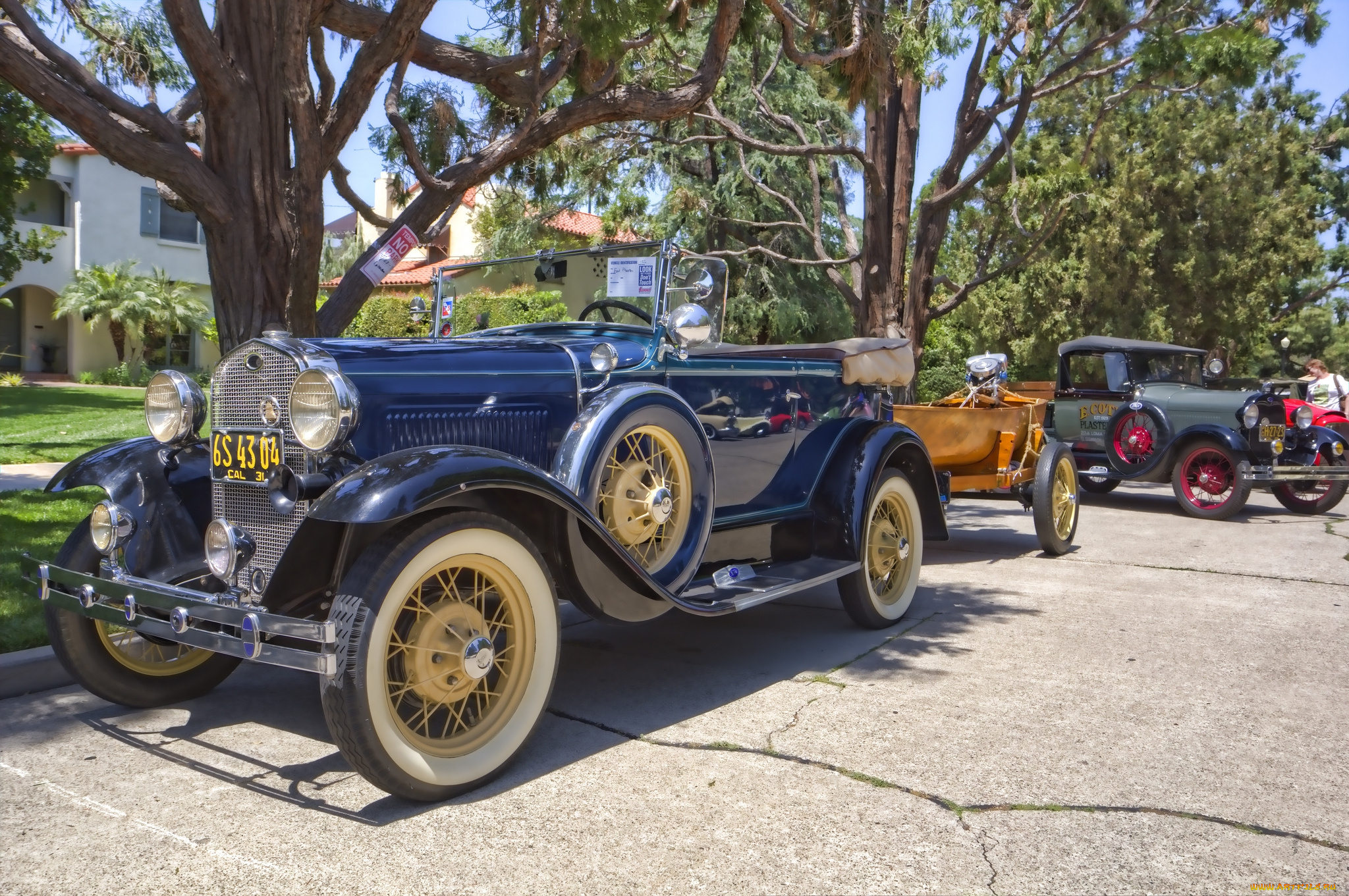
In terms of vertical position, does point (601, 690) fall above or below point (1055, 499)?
below

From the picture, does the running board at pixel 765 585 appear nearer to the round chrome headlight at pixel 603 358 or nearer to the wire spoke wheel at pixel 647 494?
the wire spoke wheel at pixel 647 494

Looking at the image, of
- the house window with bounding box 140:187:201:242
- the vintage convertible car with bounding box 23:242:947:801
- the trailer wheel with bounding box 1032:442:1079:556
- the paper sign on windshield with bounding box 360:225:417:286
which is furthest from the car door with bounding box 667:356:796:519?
the house window with bounding box 140:187:201:242

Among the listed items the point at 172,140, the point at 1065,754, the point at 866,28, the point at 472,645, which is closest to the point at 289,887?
the point at 472,645

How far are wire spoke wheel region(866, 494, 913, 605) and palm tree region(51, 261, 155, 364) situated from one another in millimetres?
23355

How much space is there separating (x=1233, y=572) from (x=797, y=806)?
5.37 m

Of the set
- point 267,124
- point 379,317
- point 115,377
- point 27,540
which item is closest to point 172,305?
point 115,377

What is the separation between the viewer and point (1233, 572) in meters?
7.22

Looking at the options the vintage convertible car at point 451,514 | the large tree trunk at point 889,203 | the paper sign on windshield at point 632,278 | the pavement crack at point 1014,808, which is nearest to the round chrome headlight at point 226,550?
the vintage convertible car at point 451,514

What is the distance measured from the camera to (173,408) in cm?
406

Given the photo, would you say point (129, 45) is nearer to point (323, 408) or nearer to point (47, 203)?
point (323, 408)

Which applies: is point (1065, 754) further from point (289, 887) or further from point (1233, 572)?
point (1233, 572)

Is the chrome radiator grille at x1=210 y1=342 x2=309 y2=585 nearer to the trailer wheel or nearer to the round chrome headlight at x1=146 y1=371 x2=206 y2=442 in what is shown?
the round chrome headlight at x1=146 y1=371 x2=206 y2=442

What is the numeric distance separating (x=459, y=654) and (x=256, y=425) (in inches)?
46.1

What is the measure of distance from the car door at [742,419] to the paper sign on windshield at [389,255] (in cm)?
264
